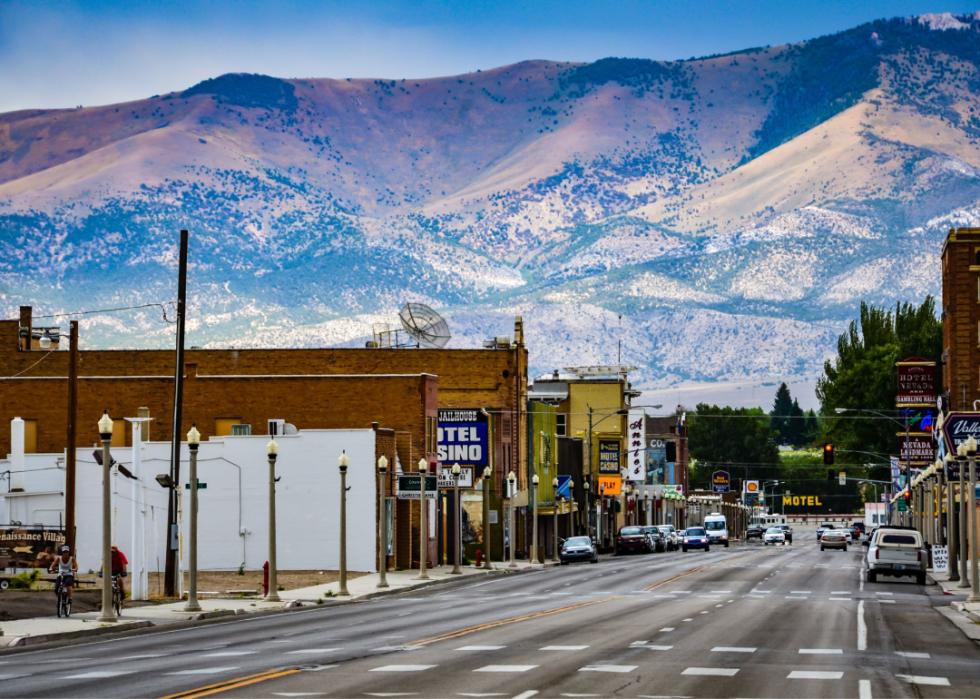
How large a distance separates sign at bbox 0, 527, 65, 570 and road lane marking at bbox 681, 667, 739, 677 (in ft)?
117

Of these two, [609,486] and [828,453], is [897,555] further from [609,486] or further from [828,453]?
[609,486]

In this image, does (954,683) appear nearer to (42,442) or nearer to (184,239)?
(184,239)

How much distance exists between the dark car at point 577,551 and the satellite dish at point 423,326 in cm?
1411

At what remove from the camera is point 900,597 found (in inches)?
2327

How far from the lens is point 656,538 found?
127938mm

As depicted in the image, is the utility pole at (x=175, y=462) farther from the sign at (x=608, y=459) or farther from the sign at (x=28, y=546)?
the sign at (x=608, y=459)

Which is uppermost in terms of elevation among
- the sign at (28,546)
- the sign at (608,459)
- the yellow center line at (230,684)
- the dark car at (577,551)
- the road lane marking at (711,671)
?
the sign at (608,459)

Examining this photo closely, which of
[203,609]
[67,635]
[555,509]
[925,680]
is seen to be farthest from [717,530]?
[925,680]

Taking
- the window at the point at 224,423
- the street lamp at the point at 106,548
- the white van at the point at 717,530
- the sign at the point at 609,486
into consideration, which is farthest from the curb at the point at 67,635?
the white van at the point at 717,530

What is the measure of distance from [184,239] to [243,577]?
1824 cm

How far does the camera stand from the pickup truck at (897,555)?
71.0m

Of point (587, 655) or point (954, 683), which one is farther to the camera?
point (587, 655)

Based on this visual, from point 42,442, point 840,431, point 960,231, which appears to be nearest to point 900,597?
point 42,442

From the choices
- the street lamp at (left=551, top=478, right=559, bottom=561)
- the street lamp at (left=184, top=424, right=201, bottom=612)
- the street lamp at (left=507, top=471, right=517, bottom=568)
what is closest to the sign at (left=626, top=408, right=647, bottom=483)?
the street lamp at (left=551, top=478, right=559, bottom=561)
